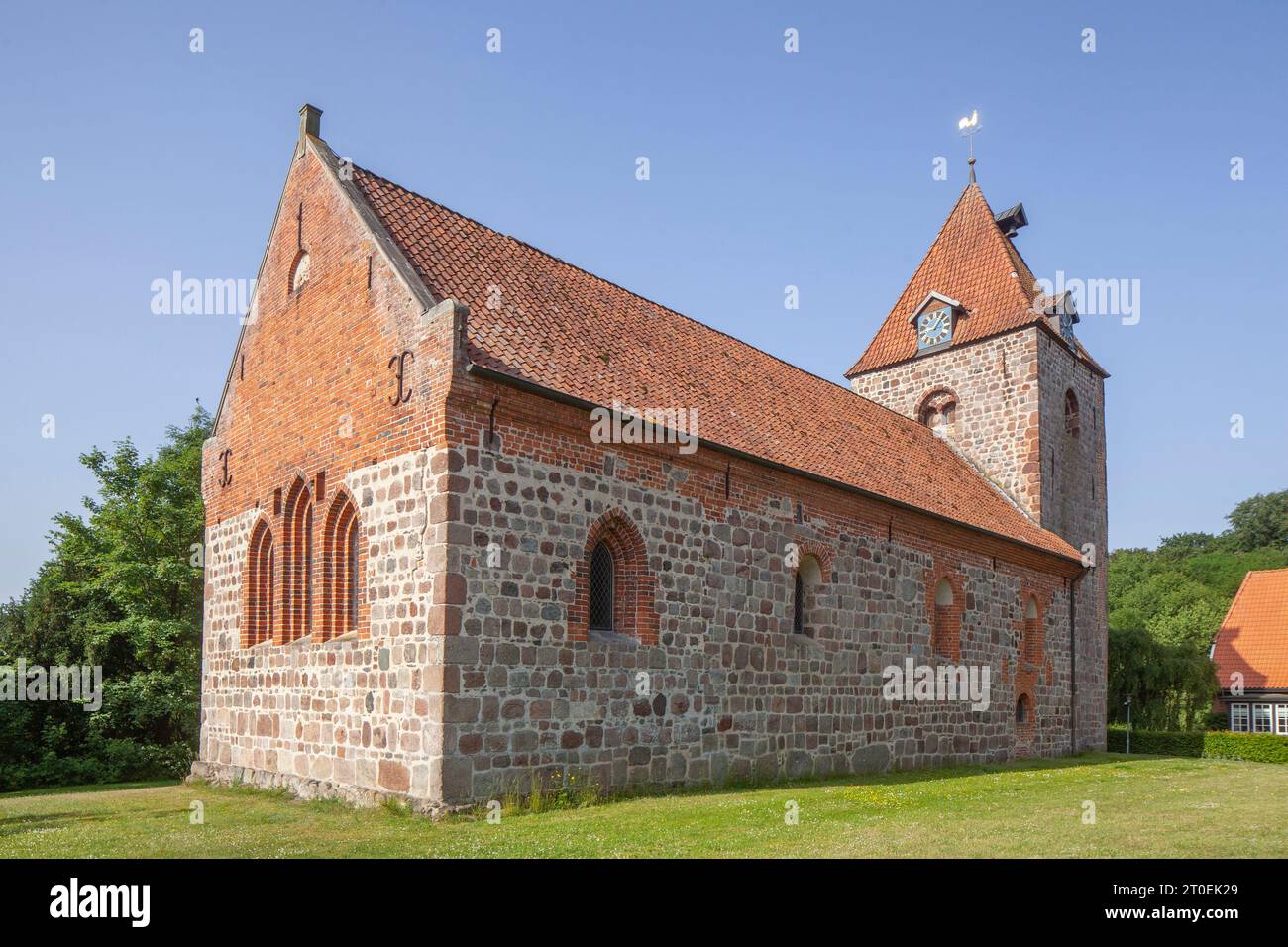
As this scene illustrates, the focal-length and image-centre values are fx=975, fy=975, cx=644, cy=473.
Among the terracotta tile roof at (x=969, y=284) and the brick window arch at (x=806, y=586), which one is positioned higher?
the terracotta tile roof at (x=969, y=284)

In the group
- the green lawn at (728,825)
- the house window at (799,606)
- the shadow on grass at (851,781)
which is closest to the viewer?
the green lawn at (728,825)

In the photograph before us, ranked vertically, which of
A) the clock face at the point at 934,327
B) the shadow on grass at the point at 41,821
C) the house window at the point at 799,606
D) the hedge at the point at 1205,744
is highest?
the clock face at the point at 934,327

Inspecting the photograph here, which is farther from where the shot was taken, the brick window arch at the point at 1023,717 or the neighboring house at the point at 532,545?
the brick window arch at the point at 1023,717

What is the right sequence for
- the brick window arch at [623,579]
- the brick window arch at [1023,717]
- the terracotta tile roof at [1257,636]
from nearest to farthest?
the brick window arch at [623,579]
the brick window arch at [1023,717]
the terracotta tile roof at [1257,636]

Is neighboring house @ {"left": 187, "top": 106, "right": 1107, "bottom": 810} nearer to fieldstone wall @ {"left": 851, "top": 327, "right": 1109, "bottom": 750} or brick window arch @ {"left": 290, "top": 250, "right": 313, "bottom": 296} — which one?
brick window arch @ {"left": 290, "top": 250, "right": 313, "bottom": 296}

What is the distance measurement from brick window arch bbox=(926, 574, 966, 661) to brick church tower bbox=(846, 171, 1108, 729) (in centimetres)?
599

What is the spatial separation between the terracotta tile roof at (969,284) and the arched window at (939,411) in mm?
1398

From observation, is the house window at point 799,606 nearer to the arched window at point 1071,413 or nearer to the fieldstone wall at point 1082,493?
the fieldstone wall at point 1082,493

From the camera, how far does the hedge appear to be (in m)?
26.9

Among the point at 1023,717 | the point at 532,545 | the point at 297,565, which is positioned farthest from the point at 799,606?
the point at 1023,717

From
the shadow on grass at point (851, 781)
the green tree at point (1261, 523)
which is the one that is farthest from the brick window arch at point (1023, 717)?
the green tree at point (1261, 523)

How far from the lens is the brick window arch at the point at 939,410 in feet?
88.4

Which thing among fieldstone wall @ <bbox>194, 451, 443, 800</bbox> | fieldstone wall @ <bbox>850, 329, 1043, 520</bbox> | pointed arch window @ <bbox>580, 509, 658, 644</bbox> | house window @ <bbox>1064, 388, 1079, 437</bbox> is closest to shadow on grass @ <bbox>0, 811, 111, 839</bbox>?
fieldstone wall @ <bbox>194, 451, 443, 800</bbox>
